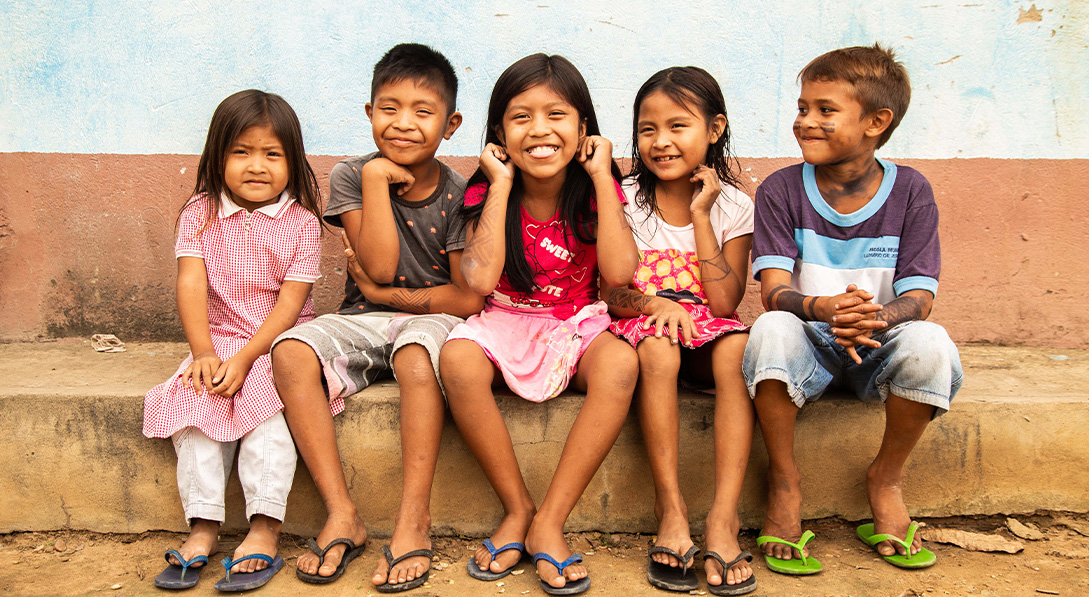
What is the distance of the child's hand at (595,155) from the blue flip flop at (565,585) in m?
1.07

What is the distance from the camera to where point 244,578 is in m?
1.98

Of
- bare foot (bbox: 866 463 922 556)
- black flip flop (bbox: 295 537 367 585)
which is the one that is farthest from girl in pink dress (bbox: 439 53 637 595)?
bare foot (bbox: 866 463 922 556)

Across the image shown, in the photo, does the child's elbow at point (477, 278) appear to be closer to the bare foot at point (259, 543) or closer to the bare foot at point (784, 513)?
the bare foot at point (259, 543)

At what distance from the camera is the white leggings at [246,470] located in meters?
2.10

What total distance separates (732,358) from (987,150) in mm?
1691

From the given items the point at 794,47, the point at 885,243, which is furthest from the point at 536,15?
the point at 885,243

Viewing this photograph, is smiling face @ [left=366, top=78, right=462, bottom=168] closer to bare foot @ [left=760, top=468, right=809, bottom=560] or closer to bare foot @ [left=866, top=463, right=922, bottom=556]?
bare foot @ [left=760, top=468, right=809, bottom=560]

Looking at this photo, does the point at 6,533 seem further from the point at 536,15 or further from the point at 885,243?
the point at 885,243

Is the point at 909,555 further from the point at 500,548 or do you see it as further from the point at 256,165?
the point at 256,165

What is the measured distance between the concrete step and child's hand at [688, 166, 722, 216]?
56 centimetres

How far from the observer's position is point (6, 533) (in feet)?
7.72

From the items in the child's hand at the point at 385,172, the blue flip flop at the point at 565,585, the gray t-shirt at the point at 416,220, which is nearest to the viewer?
the blue flip flop at the point at 565,585

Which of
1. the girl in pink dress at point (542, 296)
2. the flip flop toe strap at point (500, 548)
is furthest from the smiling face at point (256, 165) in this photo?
the flip flop toe strap at point (500, 548)

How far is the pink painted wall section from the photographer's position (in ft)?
9.95
